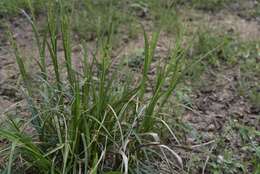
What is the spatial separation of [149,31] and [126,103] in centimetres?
196

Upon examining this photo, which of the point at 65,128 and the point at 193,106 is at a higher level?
the point at 65,128

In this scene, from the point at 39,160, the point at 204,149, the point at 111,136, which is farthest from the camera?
the point at 204,149

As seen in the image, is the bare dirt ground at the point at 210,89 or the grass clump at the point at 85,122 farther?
the bare dirt ground at the point at 210,89

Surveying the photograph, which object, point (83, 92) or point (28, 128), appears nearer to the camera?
point (83, 92)

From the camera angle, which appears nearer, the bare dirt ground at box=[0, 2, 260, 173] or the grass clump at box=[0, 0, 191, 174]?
the grass clump at box=[0, 0, 191, 174]

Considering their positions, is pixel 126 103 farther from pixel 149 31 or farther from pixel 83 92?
pixel 149 31

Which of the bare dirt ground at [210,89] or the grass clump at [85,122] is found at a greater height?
the grass clump at [85,122]

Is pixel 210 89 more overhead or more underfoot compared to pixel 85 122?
more underfoot

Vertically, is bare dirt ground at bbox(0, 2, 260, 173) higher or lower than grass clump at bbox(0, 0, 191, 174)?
lower

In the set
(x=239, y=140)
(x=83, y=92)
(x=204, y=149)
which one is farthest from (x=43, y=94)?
(x=239, y=140)

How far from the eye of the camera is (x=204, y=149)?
2.72 m

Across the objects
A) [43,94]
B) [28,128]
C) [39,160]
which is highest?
[43,94]

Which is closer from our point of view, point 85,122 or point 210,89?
point 85,122

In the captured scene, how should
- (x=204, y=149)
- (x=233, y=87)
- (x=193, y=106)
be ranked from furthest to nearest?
(x=233, y=87)
(x=193, y=106)
(x=204, y=149)
